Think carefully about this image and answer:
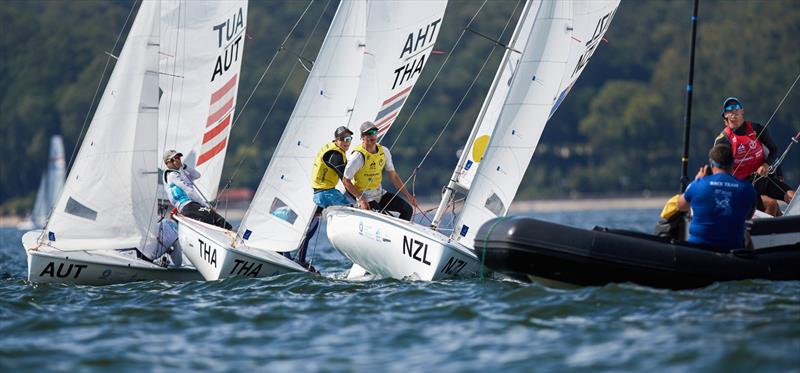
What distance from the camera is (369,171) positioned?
1256 cm

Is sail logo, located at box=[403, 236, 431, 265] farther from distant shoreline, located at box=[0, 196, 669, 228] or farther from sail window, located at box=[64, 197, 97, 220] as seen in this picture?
distant shoreline, located at box=[0, 196, 669, 228]

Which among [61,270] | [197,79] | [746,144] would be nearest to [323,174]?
[61,270]

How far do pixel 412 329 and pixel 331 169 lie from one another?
378 centimetres

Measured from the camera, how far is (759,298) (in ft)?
31.3

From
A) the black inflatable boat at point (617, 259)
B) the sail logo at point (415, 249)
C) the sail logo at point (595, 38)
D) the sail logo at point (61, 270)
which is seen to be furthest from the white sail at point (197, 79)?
the black inflatable boat at point (617, 259)

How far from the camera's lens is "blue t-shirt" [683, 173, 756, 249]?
10.0 m

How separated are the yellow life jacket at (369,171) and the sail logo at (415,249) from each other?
0.90 metres

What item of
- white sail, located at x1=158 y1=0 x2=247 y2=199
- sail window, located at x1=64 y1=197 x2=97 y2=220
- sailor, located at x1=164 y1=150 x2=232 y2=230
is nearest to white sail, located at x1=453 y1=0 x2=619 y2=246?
sailor, located at x1=164 y1=150 x2=232 y2=230

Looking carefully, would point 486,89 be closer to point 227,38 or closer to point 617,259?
point 227,38

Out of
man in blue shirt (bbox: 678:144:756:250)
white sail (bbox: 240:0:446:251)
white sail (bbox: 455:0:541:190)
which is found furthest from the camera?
white sail (bbox: 240:0:446:251)

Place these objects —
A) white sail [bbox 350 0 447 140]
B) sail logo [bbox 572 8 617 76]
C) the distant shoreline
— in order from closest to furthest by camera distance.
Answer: sail logo [bbox 572 8 617 76] → white sail [bbox 350 0 447 140] → the distant shoreline

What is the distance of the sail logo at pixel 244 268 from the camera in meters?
12.5

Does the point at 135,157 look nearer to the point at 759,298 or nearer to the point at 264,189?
the point at 264,189

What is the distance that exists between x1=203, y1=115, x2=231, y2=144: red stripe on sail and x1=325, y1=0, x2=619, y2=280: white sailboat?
3.03m
